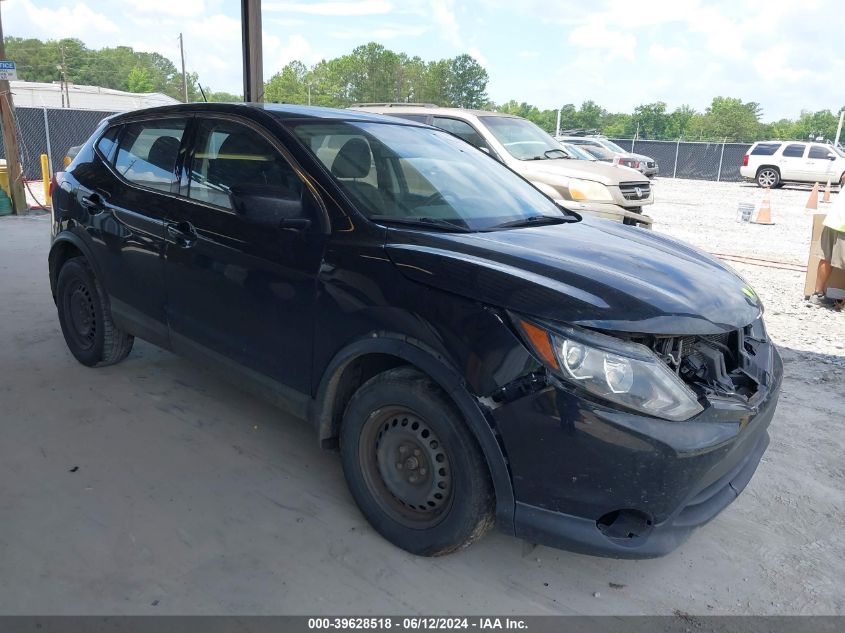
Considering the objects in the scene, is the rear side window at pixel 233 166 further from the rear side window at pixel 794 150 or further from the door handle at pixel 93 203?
the rear side window at pixel 794 150

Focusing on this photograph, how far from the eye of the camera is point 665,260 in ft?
9.07

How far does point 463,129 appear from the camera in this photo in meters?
8.88

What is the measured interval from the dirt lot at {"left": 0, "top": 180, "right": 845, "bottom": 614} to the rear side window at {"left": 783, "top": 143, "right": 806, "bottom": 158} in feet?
72.5

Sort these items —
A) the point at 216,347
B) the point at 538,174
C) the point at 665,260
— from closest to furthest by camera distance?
the point at 665,260 < the point at 216,347 < the point at 538,174

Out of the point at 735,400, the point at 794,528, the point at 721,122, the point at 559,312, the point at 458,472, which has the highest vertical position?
the point at 721,122

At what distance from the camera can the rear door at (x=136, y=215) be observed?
3547 mm

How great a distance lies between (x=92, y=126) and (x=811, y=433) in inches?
770

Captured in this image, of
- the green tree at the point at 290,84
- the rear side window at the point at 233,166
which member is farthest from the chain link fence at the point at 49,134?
the green tree at the point at 290,84

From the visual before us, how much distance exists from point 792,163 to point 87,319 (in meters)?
24.6

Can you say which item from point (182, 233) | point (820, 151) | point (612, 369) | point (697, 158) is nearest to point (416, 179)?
point (182, 233)

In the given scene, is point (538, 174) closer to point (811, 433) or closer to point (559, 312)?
point (811, 433)

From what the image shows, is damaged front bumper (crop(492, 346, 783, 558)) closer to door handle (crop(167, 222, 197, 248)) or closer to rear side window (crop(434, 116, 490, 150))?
door handle (crop(167, 222, 197, 248))

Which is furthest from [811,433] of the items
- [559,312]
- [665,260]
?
[559,312]

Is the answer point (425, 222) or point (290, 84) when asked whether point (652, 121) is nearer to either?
point (290, 84)
